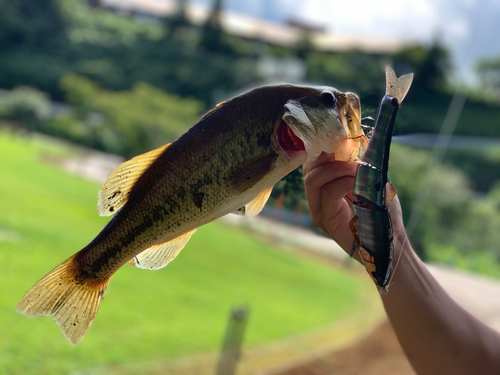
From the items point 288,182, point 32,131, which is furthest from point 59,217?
point 32,131

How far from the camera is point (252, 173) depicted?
545 millimetres

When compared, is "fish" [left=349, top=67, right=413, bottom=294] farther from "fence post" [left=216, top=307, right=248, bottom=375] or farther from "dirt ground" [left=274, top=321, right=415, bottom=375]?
"dirt ground" [left=274, top=321, right=415, bottom=375]

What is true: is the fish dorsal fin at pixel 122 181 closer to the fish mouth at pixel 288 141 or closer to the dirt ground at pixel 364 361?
the fish mouth at pixel 288 141

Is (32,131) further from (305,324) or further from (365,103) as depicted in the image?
(365,103)

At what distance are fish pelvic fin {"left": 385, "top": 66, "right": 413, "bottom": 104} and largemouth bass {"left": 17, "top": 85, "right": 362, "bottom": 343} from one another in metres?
0.06

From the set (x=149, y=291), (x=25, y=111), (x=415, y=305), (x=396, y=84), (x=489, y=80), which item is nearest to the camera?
(x=396, y=84)

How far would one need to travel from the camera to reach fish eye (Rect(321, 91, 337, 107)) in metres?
0.55

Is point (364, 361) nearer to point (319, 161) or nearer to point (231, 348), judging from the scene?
point (231, 348)

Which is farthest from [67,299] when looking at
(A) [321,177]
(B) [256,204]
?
(A) [321,177]

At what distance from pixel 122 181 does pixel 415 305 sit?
19.9 inches

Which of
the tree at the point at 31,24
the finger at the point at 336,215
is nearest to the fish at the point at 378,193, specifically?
the finger at the point at 336,215

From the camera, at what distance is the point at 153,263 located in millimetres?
577

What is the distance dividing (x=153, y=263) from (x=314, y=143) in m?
0.25

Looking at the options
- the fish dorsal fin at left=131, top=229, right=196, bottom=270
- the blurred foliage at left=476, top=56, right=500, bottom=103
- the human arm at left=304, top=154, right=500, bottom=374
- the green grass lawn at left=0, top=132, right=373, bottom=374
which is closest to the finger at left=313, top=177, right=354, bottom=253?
the human arm at left=304, top=154, right=500, bottom=374
